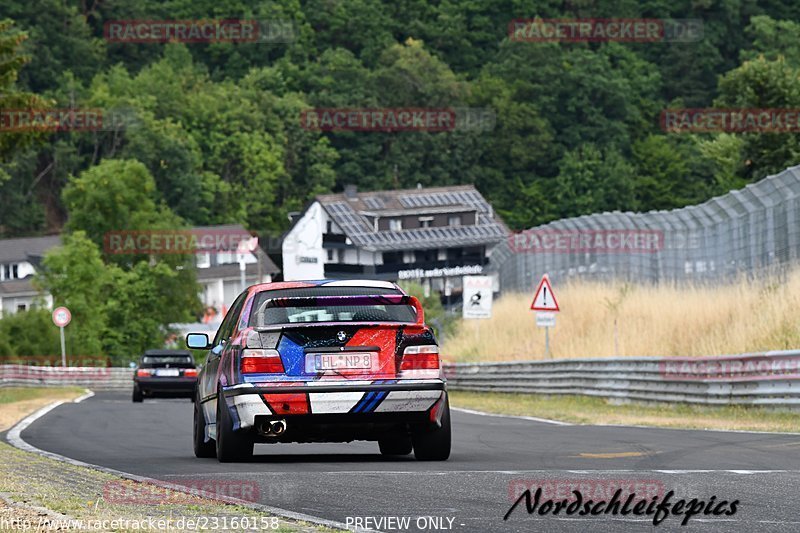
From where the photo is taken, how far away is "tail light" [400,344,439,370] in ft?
43.8

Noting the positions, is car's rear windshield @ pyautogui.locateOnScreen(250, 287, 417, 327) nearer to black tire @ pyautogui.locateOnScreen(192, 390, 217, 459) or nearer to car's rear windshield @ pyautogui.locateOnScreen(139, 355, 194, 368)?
black tire @ pyautogui.locateOnScreen(192, 390, 217, 459)

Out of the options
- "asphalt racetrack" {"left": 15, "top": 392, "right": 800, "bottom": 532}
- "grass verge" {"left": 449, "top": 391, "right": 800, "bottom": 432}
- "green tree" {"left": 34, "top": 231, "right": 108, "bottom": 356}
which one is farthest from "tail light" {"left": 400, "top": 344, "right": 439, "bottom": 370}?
"green tree" {"left": 34, "top": 231, "right": 108, "bottom": 356}

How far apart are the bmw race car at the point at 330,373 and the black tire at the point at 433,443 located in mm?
103

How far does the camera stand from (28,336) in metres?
88.7

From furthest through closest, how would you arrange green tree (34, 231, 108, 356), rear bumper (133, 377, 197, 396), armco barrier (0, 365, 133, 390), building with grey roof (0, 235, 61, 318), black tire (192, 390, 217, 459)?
building with grey roof (0, 235, 61, 318) < green tree (34, 231, 108, 356) < armco barrier (0, 365, 133, 390) < rear bumper (133, 377, 197, 396) < black tire (192, 390, 217, 459)

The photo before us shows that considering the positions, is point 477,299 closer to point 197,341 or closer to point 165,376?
point 165,376

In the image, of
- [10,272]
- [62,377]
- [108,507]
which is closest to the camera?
[108,507]

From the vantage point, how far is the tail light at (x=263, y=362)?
13.2 metres

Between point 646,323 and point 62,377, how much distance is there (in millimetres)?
35135

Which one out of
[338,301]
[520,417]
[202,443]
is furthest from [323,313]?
Result: [520,417]

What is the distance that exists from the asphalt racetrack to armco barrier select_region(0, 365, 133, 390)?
4142cm

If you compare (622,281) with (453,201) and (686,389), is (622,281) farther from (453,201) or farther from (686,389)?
(453,201)

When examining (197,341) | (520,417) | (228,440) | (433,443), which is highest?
(197,341)

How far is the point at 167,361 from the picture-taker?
38.7 meters
